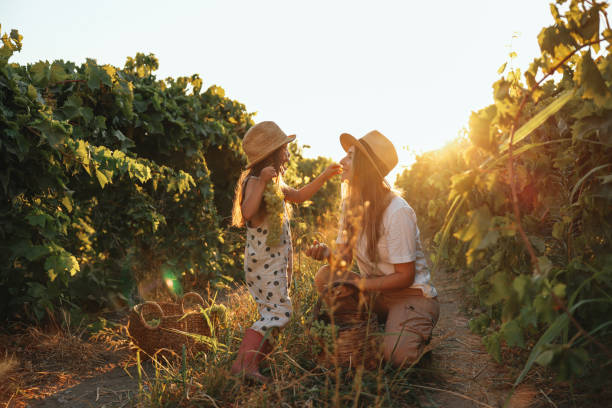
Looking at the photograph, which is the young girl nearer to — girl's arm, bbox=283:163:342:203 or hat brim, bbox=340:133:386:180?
girl's arm, bbox=283:163:342:203

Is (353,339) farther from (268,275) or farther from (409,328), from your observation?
(268,275)

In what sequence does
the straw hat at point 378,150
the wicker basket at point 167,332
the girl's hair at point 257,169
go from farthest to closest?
the wicker basket at point 167,332 < the girl's hair at point 257,169 < the straw hat at point 378,150

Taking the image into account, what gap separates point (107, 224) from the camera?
4.57 meters

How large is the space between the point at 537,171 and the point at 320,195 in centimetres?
1022

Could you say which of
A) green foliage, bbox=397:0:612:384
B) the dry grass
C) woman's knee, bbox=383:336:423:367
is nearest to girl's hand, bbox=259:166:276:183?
green foliage, bbox=397:0:612:384

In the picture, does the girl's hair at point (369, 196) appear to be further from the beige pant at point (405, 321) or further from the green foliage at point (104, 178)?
the green foliage at point (104, 178)

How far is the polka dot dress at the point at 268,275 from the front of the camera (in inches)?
115

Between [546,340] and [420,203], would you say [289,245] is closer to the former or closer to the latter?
[546,340]

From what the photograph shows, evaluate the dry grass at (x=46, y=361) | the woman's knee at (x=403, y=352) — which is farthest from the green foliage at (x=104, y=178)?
the woman's knee at (x=403, y=352)

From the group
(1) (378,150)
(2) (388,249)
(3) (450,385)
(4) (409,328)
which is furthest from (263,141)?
(3) (450,385)

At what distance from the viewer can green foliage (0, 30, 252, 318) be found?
2.98 m

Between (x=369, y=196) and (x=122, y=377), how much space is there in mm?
2324

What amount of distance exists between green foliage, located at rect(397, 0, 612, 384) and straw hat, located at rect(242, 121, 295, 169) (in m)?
1.38

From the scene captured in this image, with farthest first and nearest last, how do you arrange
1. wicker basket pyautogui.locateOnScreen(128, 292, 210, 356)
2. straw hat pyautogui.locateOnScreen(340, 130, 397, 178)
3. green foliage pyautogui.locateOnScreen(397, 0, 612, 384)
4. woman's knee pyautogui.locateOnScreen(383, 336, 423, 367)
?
wicker basket pyautogui.locateOnScreen(128, 292, 210, 356), straw hat pyautogui.locateOnScreen(340, 130, 397, 178), woman's knee pyautogui.locateOnScreen(383, 336, 423, 367), green foliage pyautogui.locateOnScreen(397, 0, 612, 384)
